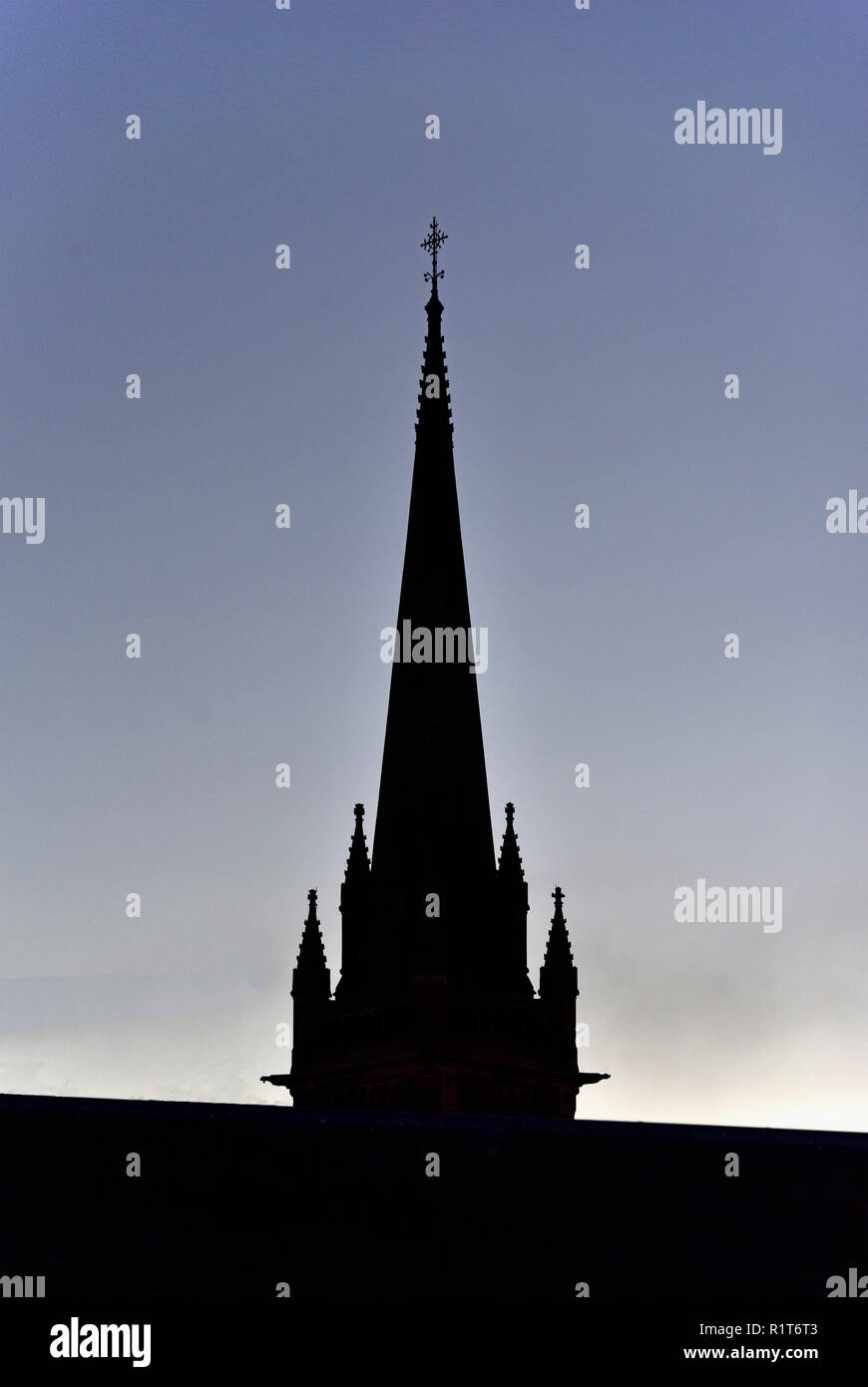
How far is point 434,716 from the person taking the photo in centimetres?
11700

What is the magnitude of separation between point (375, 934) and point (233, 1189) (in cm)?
3702

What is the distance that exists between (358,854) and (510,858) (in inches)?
257

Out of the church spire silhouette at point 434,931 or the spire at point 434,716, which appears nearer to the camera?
the church spire silhouette at point 434,931

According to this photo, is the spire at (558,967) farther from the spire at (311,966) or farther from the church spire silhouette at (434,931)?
the spire at (311,966)

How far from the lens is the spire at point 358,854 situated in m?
117

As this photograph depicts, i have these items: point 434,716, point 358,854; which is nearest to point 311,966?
point 358,854

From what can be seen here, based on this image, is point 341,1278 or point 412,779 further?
point 412,779

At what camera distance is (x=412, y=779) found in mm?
116938

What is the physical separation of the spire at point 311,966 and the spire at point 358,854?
296cm

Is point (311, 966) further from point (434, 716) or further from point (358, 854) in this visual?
point (434, 716)

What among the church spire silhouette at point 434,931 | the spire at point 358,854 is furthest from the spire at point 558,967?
the spire at point 358,854

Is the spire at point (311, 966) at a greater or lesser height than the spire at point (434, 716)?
lesser
